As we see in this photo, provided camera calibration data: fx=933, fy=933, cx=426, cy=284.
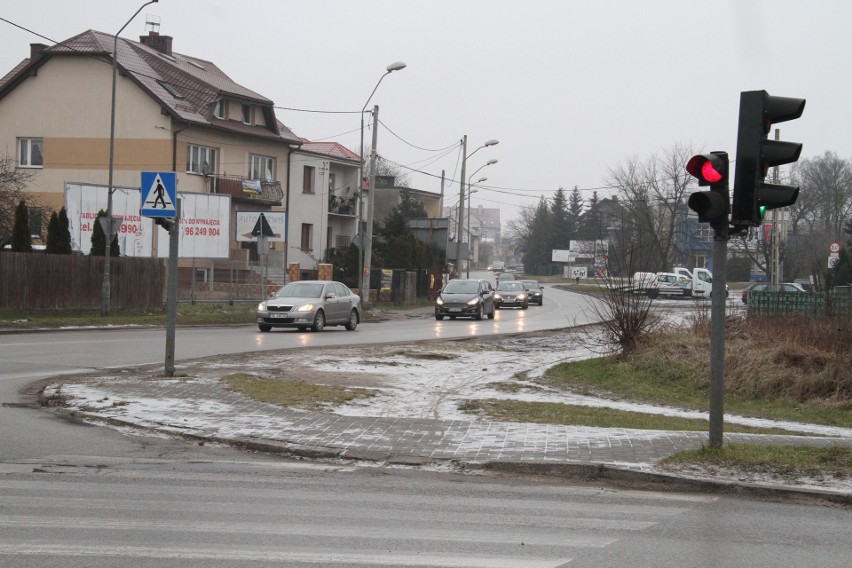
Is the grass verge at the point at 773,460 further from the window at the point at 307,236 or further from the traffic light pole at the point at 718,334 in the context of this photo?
the window at the point at 307,236

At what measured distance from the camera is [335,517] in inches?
271

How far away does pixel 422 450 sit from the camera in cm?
954

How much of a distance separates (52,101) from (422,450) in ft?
145

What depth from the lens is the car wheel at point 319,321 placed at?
2856 centimetres

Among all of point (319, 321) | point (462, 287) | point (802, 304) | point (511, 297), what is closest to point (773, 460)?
point (802, 304)

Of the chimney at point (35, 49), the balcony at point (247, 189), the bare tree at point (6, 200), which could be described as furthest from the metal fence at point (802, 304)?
the chimney at point (35, 49)

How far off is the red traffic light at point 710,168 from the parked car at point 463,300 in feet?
101

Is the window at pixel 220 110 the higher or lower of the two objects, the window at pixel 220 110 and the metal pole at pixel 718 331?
the higher

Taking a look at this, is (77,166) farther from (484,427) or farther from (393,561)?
(393,561)

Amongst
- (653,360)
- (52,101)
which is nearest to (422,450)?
(653,360)

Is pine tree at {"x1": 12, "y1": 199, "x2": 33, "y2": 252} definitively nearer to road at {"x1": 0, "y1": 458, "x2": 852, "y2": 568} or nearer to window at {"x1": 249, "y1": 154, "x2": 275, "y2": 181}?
window at {"x1": 249, "y1": 154, "x2": 275, "y2": 181}

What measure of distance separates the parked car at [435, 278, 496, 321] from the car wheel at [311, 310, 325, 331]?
10.9m

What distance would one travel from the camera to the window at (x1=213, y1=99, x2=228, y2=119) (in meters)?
50.0

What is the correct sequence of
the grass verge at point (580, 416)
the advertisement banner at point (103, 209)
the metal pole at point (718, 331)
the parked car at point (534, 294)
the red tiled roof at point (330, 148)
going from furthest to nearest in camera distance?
1. the red tiled roof at point (330, 148)
2. the parked car at point (534, 294)
3. the advertisement banner at point (103, 209)
4. the grass verge at point (580, 416)
5. the metal pole at point (718, 331)
